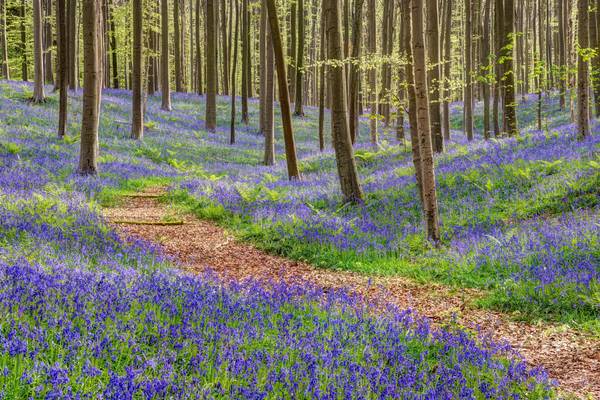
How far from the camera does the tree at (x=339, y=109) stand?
11.4m

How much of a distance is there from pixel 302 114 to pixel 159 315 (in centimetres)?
3698

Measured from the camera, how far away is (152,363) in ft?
10.7

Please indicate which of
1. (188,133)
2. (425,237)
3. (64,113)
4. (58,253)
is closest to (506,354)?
(425,237)

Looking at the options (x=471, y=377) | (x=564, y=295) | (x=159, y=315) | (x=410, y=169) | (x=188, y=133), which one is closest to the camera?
(x=471, y=377)

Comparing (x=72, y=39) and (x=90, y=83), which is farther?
(x=72, y=39)

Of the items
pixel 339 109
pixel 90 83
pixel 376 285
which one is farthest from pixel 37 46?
pixel 376 285

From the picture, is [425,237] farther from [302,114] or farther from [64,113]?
[302,114]

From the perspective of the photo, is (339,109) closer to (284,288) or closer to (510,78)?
(284,288)

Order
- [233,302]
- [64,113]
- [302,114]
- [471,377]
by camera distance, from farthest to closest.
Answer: [302,114] → [64,113] → [233,302] → [471,377]

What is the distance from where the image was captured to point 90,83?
1409 cm

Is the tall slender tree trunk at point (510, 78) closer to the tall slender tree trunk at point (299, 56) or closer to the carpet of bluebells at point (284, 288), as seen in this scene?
the carpet of bluebells at point (284, 288)

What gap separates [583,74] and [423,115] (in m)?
7.55

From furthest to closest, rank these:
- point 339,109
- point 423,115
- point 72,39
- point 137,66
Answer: point 72,39
point 137,66
point 339,109
point 423,115

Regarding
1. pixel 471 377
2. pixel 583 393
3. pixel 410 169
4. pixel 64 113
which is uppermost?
pixel 64 113
